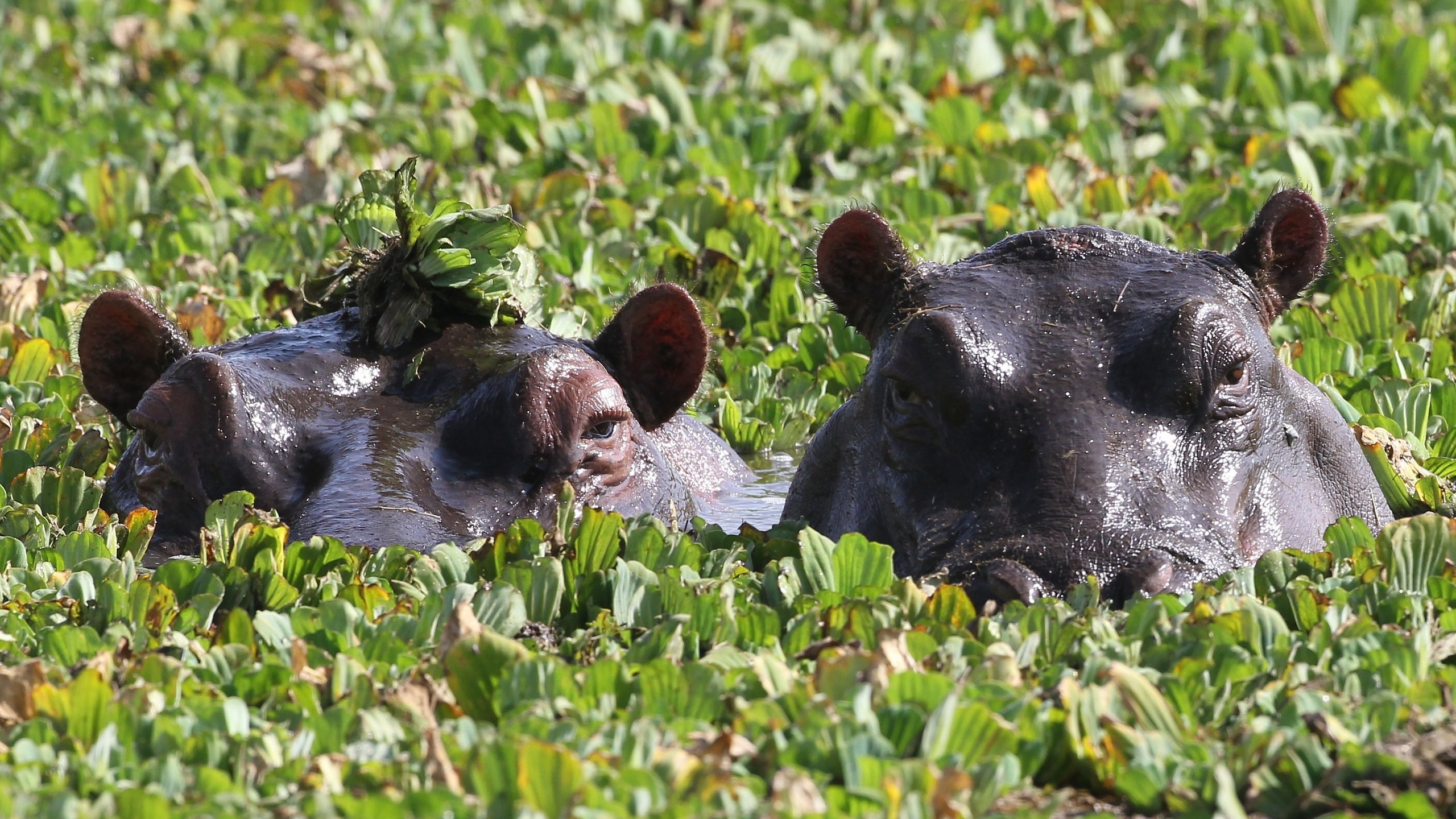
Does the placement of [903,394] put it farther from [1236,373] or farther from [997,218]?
[997,218]

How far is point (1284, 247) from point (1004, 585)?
1.67 m

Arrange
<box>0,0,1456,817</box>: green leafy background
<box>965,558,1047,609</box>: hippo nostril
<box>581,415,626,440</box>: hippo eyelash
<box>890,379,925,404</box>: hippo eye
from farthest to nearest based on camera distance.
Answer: <box>581,415,626,440</box>: hippo eyelash → <box>890,379,925,404</box>: hippo eye → <box>965,558,1047,609</box>: hippo nostril → <box>0,0,1456,817</box>: green leafy background

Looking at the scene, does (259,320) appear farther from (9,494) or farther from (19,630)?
(19,630)

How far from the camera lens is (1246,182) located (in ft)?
33.0

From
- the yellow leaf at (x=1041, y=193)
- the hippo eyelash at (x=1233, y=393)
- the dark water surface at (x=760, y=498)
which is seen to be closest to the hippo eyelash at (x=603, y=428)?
the dark water surface at (x=760, y=498)

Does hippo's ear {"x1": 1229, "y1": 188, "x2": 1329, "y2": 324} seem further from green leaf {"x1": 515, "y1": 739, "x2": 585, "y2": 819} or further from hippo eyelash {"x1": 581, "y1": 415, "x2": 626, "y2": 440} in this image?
green leaf {"x1": 515, "y1": 739, "x2": 585, "y2": 819}

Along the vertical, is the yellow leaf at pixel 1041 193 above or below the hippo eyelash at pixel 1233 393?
above

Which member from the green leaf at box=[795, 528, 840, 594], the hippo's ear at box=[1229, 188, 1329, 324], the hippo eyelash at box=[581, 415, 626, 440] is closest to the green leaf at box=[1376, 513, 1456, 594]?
the hippo's ear at box=[1229, 188, 1329, 324]

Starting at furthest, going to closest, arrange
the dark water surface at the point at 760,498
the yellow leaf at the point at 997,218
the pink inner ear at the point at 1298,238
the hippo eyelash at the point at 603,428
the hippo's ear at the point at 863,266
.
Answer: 1. the yellow leaf at the point at 997,218
2. the dark water surface at the point at 760,498
3. the hippo eyelash at the point at 603,428
4. the hippo's ear at the point at 863,266
5. the pink inner ear at the point at 1298,238

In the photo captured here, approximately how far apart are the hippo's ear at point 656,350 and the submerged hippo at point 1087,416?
55 cm

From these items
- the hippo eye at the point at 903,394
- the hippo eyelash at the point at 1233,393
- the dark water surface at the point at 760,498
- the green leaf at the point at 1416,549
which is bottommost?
the dark water surface at the point at 760,498

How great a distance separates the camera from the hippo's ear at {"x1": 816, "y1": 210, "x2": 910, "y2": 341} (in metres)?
5.95

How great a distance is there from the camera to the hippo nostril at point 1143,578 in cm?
471

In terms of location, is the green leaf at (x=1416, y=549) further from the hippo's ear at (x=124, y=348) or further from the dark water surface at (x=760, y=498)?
the hippo's ear at (x=124, y=348)
